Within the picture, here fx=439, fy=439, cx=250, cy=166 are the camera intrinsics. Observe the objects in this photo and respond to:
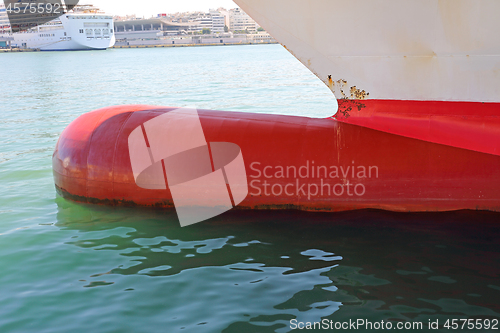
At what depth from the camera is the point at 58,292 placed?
155 inches

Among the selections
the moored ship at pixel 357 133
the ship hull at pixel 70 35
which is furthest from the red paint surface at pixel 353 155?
the ship hull at pixel 70 35

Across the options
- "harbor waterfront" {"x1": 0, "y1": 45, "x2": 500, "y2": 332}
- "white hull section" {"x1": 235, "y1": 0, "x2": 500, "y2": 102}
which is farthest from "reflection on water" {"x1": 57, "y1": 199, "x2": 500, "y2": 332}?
"white hull section" {"x1": 235, "y1": 0, "x2": 500, "y2": 102}

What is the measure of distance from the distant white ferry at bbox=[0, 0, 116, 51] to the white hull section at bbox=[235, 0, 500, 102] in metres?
87.0

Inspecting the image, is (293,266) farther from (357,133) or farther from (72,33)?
(72,33)

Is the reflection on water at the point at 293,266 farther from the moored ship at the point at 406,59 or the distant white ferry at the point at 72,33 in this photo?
the distant white ferry at the point at 72,33

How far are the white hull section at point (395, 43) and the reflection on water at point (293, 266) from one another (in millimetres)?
1437

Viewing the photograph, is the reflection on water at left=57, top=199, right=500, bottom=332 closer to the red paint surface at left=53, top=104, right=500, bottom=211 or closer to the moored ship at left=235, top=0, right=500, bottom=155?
the red paint surface at left=53, top=104, right=500, bottom=211

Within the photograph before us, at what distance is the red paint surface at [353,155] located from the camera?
478cm

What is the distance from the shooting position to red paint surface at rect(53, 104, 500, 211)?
4.78m

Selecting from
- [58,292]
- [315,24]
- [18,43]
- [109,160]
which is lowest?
[58,292]

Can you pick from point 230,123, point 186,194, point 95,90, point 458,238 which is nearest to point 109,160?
point 186,194

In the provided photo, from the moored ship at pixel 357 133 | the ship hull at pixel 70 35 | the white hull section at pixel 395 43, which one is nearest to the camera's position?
the white hull section at pixel 395 43

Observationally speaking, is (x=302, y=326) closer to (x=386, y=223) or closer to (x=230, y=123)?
(x=386, y=223)

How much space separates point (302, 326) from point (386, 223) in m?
2.00
